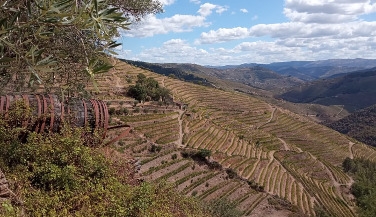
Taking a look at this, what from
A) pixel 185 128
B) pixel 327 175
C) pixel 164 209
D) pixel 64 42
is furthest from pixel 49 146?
pixel 327 175

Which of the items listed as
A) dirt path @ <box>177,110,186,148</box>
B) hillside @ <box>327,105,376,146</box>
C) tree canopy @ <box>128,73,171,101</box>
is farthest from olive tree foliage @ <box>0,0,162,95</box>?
hillside @ <box>327,105,376,146</box>

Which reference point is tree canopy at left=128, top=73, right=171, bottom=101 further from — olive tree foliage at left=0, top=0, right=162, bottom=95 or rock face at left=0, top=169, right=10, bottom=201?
olive tree foliage at left=0, top=0, right=162, bottom=95

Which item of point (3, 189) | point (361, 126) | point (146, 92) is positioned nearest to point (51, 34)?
point (3, 189)

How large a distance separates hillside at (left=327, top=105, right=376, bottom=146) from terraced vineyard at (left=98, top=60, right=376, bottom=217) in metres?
72.6

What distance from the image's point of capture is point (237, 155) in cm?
4603

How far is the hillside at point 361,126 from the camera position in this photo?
15536cm

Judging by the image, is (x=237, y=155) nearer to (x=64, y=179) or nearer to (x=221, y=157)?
(x=221, y=157)

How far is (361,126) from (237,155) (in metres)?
156

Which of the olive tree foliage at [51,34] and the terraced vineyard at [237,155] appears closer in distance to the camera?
the olive tree foliage at [51,34]

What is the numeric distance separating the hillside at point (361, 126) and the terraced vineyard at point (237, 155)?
7257cm

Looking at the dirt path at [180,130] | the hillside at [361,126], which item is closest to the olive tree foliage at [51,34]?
the dirt path at [180,130]

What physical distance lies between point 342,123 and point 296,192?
6408 inches

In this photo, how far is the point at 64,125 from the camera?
8406 millimetres

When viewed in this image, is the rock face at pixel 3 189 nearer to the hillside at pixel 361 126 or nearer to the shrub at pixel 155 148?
the shrub at pixel 155 148
